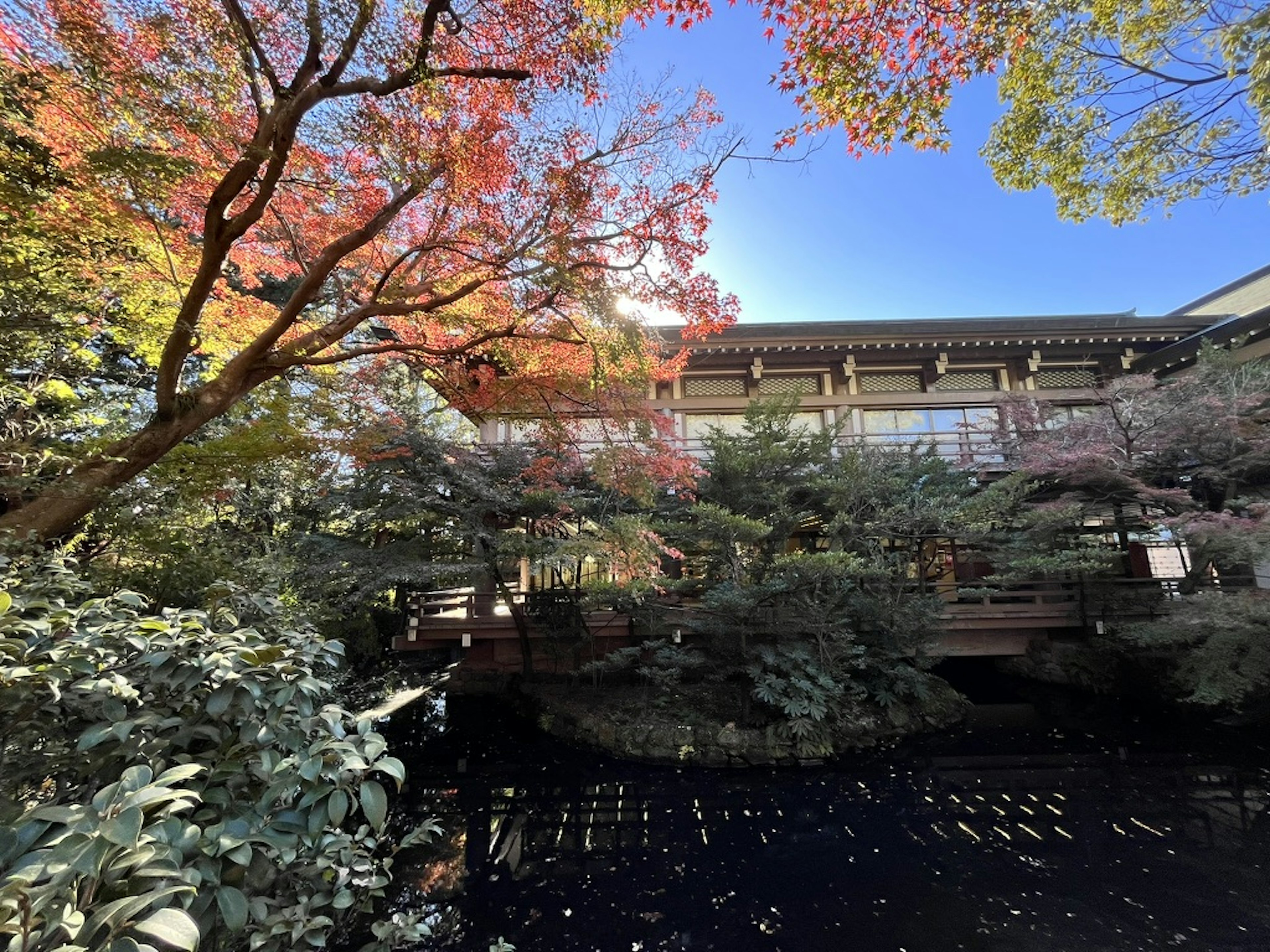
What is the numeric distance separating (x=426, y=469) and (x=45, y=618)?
539 cm

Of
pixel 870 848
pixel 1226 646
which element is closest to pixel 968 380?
pixel 1226 646

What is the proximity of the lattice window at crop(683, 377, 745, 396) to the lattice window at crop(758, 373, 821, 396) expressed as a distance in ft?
1.29

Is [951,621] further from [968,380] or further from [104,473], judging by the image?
[104,473]

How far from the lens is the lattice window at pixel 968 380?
10.9 metres

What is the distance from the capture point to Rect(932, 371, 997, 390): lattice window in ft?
35.6

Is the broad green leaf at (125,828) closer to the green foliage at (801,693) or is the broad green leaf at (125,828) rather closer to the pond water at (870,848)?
the pond water at (870,848)

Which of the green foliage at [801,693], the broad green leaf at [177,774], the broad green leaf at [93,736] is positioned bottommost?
the green foliage at [801,693]

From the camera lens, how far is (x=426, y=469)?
22.2 ft

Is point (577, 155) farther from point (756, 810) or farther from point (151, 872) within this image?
point (756, 810)

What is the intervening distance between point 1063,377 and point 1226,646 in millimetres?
6566

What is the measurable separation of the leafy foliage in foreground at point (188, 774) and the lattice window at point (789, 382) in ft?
33.6

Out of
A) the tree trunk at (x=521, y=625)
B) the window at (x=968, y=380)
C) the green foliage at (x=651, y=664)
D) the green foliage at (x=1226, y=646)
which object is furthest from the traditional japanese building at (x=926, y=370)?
the green foliage at (x=651, y=664)

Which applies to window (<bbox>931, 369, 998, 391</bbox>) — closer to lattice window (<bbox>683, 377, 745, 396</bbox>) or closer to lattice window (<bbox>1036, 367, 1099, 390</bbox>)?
lattice window (<bbox>1036, 367, 1099, 390</bbox>)

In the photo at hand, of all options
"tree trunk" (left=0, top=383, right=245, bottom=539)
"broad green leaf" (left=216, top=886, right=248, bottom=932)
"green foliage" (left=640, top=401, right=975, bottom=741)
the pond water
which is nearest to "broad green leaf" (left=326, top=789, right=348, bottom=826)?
"broad green leaf" (left=216, top=886, right=248, bottom=932)
